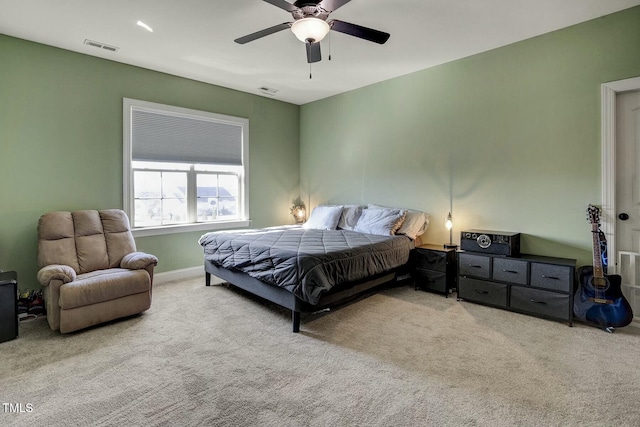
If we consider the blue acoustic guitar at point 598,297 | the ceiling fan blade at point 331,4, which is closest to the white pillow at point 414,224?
the blue acoustic guitar at point 598,297

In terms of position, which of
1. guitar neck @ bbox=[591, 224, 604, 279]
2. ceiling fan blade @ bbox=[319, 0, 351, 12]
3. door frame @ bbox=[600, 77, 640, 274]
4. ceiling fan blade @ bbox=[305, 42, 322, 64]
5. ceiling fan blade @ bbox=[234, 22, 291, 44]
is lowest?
guitar neck @ bbox=[591, 224, 604, 279]

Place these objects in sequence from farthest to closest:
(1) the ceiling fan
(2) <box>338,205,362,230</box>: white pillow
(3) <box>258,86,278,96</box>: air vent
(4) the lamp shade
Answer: (3) <box>258,86,278,96</box>: air vent → (2) <box>338,205,362,230</box>: white pillow → (4) the lamp shade → (1) the ceiling fan

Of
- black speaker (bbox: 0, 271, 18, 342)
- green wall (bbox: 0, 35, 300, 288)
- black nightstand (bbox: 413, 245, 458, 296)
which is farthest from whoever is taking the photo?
black nightstand (bbox: 413, 245, 458, 296)

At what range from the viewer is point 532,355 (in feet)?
7.97

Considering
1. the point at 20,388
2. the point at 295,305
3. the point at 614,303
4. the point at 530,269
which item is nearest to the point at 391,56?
the point at 530,269

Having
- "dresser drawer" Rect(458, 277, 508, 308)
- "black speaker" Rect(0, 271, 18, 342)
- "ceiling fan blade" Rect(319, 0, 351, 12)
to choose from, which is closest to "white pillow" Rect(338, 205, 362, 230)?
"dresser drawer" Rect(458, 277, 508, 308)

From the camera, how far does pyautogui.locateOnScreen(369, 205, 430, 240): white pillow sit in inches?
163

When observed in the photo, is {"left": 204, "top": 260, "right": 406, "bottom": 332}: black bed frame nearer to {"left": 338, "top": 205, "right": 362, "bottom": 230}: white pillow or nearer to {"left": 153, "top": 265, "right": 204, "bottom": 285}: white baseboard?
{"left": 153, "top": 265, "right": 204, "bottom": 285}: white baseboard

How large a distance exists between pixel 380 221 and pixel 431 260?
794mm

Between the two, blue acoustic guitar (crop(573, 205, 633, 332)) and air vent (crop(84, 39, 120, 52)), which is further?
air vent (crop(84, 39, 120, 52))

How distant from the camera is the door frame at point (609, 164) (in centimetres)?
297

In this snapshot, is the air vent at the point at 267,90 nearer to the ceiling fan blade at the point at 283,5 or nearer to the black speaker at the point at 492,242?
the ceiling fan blade at the point at 283,5

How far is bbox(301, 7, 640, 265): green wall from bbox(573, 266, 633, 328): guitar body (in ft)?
1.24

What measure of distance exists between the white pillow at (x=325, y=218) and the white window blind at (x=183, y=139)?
147 cm
